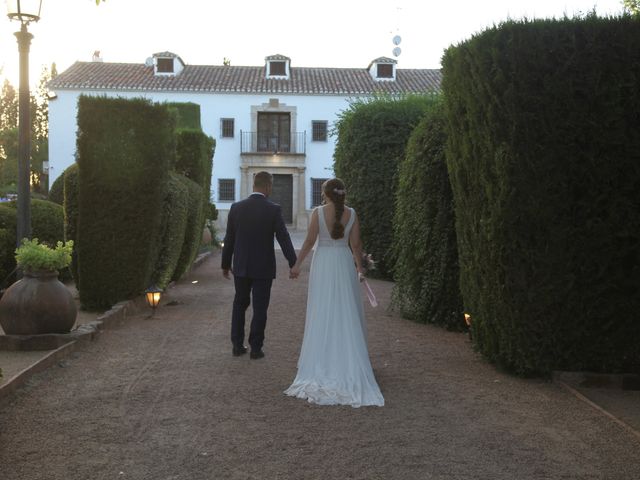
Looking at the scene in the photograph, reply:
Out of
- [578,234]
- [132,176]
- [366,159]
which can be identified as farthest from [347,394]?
[366,159]

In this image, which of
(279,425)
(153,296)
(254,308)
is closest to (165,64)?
(153,296)

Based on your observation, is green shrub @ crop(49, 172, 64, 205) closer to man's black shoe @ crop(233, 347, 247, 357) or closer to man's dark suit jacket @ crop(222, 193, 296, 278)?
man's dark suit jacket @ crop(222, 193, 296, 278)

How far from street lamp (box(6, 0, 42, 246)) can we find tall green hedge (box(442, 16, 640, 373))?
206 inches

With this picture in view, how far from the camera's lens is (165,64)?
138ft

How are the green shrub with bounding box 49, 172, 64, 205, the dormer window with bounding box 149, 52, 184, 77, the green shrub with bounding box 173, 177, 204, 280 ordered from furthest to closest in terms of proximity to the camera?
the dormer window with bounding box 149, 52, 184, 77 < the green shrub with bounding box 49, 172, 64, 205 < the green shrub with bounding box 173, 177, 204, 280

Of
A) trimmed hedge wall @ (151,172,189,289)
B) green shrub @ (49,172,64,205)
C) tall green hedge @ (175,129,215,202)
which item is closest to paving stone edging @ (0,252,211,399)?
trimmed hedge wall @ (151,172,189,289)

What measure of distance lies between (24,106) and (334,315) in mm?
4735

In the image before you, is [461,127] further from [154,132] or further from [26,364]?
[154,132]

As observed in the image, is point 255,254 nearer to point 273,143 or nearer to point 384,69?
point 273,143

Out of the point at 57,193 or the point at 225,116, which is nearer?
the point at 57,193

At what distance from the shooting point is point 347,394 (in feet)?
17.9

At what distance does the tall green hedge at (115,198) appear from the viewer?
9.93 m

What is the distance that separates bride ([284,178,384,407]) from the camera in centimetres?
561

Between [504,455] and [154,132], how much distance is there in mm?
7474
